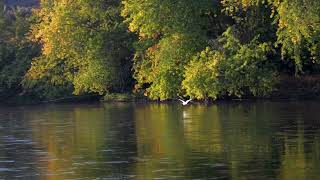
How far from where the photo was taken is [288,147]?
2588 cm

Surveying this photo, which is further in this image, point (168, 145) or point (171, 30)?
point (171, 30)

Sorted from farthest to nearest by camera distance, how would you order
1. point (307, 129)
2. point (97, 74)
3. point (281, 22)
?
1. point (97, 74)
2. point (281, 22)
3. point (307, 129)

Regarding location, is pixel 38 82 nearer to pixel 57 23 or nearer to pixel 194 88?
pixel 57 23

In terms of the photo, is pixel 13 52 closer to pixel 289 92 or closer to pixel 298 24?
pixel 289 92

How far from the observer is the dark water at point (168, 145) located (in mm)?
21531

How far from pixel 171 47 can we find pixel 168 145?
92.9 ft

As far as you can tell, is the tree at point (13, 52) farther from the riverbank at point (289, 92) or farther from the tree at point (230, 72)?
the tree at point (230, 72)

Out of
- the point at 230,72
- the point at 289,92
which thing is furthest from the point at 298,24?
the point at 289,92

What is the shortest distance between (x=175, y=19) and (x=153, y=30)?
162 centimetres

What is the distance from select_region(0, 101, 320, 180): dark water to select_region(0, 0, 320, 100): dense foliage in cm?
725

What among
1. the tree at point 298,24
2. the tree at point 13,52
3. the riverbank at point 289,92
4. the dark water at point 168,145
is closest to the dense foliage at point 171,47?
the tree at point 298,24

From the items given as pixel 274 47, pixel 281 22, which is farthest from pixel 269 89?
pixel 281 22

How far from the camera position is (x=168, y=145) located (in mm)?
27859

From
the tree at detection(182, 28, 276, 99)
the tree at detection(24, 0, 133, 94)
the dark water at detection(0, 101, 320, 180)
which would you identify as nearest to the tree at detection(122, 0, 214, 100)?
the tree at detection(182, 28, 276, 99)
